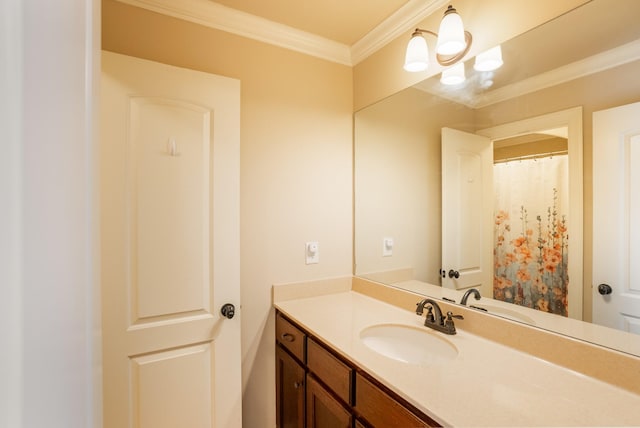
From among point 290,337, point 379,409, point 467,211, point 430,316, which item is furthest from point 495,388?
point 290,337

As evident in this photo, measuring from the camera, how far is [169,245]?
1.27 m

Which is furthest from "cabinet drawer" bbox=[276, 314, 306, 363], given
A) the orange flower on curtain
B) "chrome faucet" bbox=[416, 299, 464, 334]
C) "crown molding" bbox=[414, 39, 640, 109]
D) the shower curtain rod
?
"crown molding" bbox=[414, 39, 640, 109]

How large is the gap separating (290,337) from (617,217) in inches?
53.7

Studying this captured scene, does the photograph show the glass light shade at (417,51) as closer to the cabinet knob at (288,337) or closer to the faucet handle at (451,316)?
the faucet handle at (451,316)

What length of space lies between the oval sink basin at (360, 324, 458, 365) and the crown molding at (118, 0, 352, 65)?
160 centimetres

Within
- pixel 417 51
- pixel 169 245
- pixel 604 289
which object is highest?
pixel 417 51

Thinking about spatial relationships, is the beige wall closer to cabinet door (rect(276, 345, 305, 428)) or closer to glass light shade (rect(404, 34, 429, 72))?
cabinet door (rect(276, 345, 305, 428))

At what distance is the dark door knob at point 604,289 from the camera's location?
942 millimetres

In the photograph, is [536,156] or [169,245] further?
[169,245]

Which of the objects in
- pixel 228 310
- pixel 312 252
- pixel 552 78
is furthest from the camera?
pixel 312 252

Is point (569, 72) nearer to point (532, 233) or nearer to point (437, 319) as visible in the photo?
point (532, 233)

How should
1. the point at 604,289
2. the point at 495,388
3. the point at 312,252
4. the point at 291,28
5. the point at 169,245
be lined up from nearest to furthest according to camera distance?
the point at 495,388 < the point at 604,289 < the point at 169,245 < the point at 291,28 < the point at 312,252

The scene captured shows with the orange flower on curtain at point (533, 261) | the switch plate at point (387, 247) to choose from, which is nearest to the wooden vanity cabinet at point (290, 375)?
the switch plate at point (387, 247)

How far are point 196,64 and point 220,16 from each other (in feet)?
0.92
